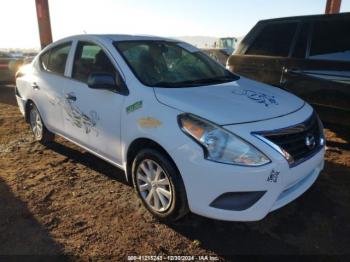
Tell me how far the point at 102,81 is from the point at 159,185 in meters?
1.13

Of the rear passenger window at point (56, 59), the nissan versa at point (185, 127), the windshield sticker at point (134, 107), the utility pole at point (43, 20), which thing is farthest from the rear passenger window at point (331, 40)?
the utility pole at point (43, 20)

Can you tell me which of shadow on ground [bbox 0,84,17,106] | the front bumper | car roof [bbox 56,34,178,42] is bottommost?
shadow on ground [bbox 0,84,17,106]

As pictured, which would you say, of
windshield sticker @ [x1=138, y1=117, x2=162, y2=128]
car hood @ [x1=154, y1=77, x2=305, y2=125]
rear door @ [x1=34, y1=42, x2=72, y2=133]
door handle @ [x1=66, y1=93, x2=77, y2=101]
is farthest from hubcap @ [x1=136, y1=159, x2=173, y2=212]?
rear door @ [x1=34, y1=42, x2=72, y2=133]

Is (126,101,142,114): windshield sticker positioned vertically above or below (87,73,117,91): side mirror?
below

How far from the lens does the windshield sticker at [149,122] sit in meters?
2.89

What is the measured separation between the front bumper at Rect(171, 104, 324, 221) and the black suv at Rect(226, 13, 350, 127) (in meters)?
2.07

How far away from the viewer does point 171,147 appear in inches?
108

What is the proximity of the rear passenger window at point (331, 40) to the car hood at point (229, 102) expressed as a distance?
1450 mm

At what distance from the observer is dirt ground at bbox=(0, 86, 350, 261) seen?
9.26 ft

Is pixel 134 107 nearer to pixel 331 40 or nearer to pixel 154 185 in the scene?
pixel 154 185

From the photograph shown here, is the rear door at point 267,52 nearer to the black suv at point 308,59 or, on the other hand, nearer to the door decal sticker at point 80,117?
the black suv at point 308,59

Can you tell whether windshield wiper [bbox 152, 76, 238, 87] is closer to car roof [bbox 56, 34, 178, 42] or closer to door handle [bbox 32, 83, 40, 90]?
car roof [bbox 56, 34, 178, 42]

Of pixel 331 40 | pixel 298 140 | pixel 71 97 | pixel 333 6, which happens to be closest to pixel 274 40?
pixel 331 40

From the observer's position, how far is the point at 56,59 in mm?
4559
